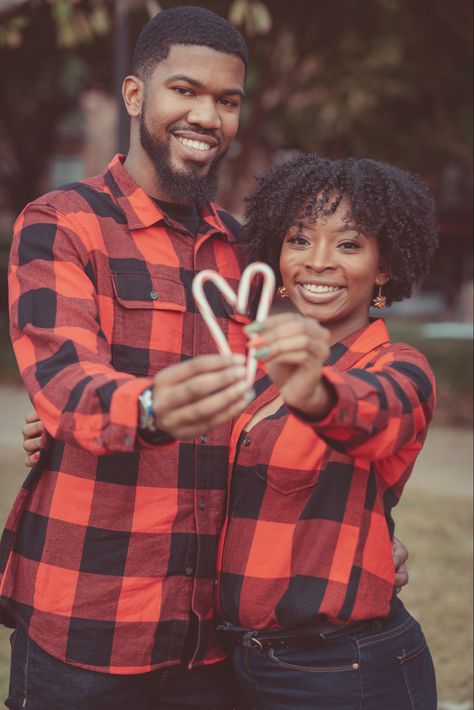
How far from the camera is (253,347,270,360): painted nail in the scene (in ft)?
5.53

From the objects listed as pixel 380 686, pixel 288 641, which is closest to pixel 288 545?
pixel 288 641

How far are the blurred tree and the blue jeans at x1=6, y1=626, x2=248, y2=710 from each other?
799 centimetres

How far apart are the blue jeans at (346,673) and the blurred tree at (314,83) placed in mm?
7970

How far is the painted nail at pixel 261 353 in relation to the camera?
1687 mm

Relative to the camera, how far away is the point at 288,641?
2225 millimetres

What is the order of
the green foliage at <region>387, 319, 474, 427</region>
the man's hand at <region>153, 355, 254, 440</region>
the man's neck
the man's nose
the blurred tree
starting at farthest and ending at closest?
the blurred tree → the green foliage at <region>387, 319, 474, 427</region> → the man's neck → the man's nose → the man's hand at <region>153, 355, 254, 440</region>

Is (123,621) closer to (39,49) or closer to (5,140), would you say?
(39,49)

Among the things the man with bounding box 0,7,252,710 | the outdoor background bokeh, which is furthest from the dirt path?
the man with bounding box 0,7,252,710

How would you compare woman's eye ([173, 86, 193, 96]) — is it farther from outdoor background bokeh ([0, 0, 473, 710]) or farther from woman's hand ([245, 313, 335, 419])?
outdoor background bokeh ([0, 0, 473, 710])

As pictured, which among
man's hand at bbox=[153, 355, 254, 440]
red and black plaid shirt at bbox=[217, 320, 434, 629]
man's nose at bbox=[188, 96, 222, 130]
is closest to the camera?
man's hand at bbox=[153, 355, 254, 440]

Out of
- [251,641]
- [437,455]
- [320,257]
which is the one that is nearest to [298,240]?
[320,257]

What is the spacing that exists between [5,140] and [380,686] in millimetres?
20186

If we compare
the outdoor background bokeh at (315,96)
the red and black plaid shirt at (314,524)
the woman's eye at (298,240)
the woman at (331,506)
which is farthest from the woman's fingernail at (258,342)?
the outdoor background bokeh at (315,96)

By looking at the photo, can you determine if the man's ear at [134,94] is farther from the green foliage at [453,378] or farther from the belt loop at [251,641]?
the green foliage at [453,378]
